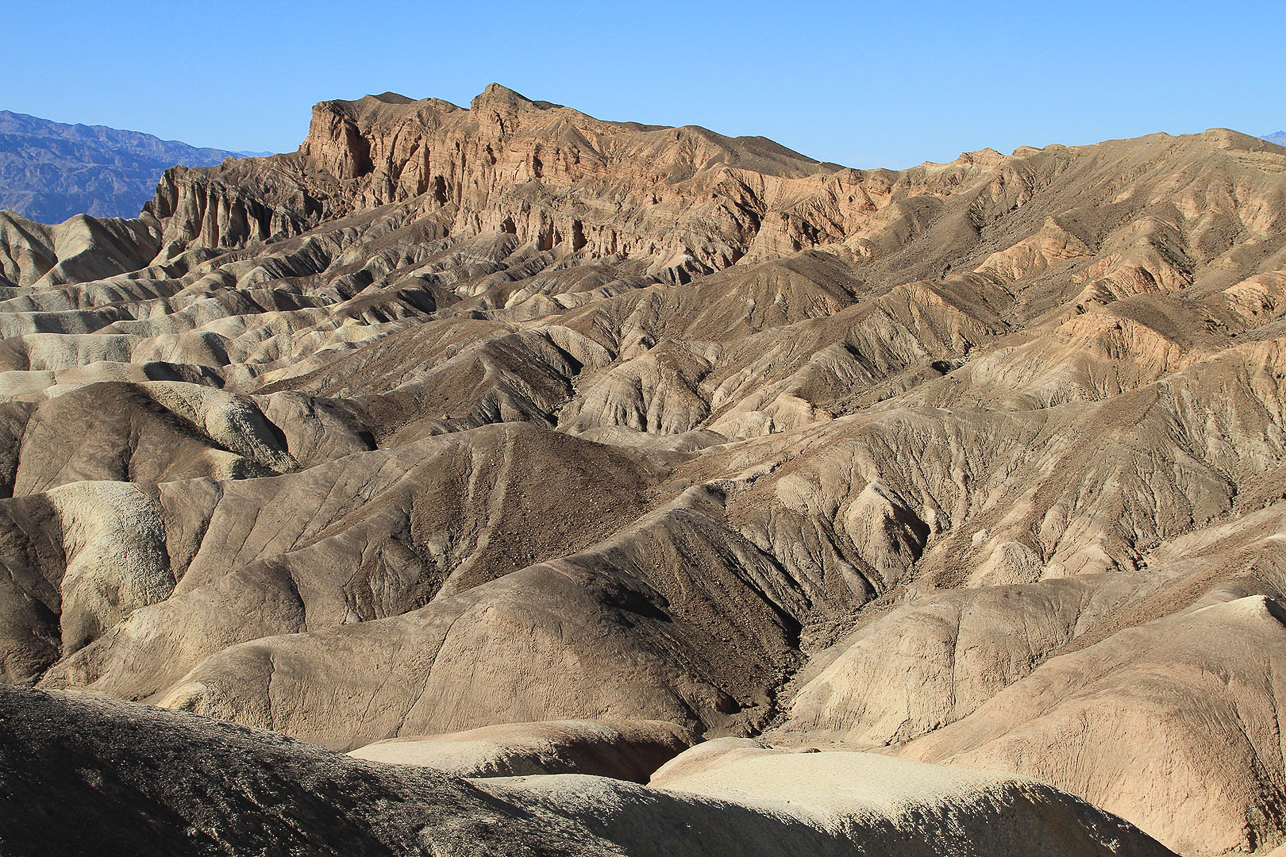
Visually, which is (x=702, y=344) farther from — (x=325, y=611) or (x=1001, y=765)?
(x=1001, y=765)

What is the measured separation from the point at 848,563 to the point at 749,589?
15.7 feet

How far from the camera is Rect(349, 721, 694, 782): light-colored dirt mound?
71.4 ft

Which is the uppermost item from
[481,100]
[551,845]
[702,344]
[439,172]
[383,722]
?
[481,100]

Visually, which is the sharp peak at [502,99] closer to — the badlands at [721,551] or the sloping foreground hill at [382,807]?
the badlands at [721,551]

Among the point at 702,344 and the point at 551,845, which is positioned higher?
the point at 702,344

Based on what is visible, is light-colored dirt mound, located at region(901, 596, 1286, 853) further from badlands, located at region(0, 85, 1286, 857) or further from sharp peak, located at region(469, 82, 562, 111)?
sharp peak, located at region(469, 82, 562, 111)

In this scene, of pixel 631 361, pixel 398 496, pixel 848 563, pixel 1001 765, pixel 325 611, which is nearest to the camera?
pixel 1001 765

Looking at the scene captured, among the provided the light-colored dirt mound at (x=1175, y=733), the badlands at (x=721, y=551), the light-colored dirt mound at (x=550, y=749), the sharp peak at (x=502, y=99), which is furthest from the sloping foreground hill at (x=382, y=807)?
the sharp peak at (x=502, y=99)

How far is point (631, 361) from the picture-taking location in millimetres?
74438

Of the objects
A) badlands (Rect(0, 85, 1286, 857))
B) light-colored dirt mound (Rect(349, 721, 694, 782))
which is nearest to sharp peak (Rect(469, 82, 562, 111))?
badlands (Rect(0, 85, 1286, 857))

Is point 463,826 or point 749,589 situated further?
point 749,589

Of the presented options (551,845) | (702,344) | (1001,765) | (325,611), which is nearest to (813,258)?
(702,344)

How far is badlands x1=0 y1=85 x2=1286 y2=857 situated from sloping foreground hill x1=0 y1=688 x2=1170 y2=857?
2.5 inches

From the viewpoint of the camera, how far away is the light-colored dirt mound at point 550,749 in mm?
21766
